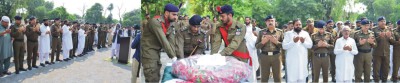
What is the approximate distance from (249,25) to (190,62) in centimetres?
379

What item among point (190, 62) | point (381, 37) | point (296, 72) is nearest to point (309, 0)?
point (296, 72)

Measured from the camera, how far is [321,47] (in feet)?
22.5

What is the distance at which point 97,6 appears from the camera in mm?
3807

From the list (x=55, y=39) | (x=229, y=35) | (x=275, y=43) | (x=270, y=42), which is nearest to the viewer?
(x=55, y=39)

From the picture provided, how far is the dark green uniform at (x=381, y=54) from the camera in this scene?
25.5 feet

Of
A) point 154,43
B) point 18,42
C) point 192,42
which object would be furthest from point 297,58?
point 18,42

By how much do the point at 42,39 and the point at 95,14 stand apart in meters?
0.90

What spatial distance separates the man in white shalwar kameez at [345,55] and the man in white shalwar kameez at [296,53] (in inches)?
32.4

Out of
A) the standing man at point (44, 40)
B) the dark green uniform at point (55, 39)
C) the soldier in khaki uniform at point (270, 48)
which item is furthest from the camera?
the soldier in khaki uniform at point (270, 48)

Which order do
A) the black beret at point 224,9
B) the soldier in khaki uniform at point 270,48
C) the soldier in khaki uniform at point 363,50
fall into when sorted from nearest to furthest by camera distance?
1. the black beret at point 224,9
2. the soldier in khaki uniform at point 270,48
3. the soldier in khaki uniform at point 363,50

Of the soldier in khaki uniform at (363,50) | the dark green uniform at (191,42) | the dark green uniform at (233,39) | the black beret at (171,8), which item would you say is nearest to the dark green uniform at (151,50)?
the black beret at (171,8)

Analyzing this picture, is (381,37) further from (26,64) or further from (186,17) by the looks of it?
(26,64)

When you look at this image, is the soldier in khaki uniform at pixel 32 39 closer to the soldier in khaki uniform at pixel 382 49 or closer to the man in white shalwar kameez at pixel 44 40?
the man in white shalwar kameez at pixel 44 40

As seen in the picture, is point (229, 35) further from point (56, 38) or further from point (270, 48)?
point (270, 48)
